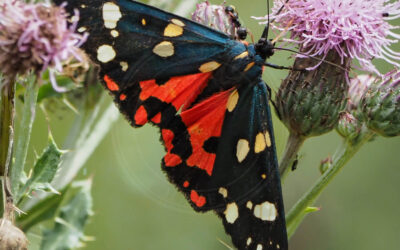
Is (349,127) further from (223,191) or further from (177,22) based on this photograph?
(177,22)

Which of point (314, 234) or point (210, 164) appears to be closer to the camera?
point (210, 164)

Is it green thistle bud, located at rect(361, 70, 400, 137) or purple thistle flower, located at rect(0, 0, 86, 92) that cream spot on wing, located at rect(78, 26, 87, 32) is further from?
green thistle bud, located at rect(361, 70, 400, 137)

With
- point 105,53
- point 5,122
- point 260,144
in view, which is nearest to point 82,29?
point 105,53

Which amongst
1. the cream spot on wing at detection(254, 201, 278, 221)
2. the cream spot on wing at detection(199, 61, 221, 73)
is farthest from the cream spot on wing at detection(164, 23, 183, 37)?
the cream spot on wing at detection(254, 201, 278, 221)

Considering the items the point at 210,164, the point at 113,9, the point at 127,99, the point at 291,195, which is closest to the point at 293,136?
the point at 210,164

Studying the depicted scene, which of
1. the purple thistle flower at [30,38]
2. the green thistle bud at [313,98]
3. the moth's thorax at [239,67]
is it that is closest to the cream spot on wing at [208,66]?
the moth's thorax at [239,67]

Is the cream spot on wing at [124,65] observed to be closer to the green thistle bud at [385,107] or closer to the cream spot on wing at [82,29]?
the cream spot on wing at [82,29]

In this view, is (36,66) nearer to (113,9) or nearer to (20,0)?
(20,0)
